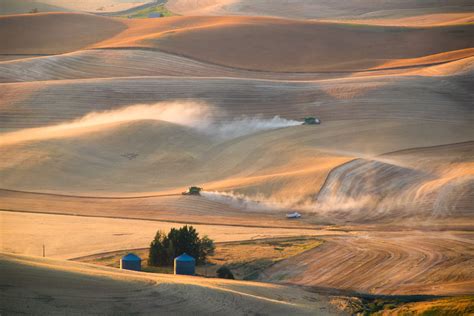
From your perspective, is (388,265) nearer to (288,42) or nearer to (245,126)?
(245,126)

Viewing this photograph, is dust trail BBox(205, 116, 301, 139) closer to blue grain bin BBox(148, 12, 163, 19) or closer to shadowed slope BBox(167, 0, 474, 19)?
blue grain bin BBox(148, 12, 163, 19)

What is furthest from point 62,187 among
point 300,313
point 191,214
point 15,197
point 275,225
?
point 300,313

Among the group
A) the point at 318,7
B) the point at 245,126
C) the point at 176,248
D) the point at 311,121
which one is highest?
the point at 318,7

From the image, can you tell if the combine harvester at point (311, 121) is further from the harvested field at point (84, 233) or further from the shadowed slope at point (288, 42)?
the harvested field at point (84, 233)

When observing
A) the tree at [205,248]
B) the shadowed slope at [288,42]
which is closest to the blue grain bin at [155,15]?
the shadowed slope at [288,42]

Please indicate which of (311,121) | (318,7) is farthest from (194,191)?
(318,7)

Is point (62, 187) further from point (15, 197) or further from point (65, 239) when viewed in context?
point (65, 239)

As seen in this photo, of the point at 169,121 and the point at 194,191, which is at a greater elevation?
the point at 169,121
